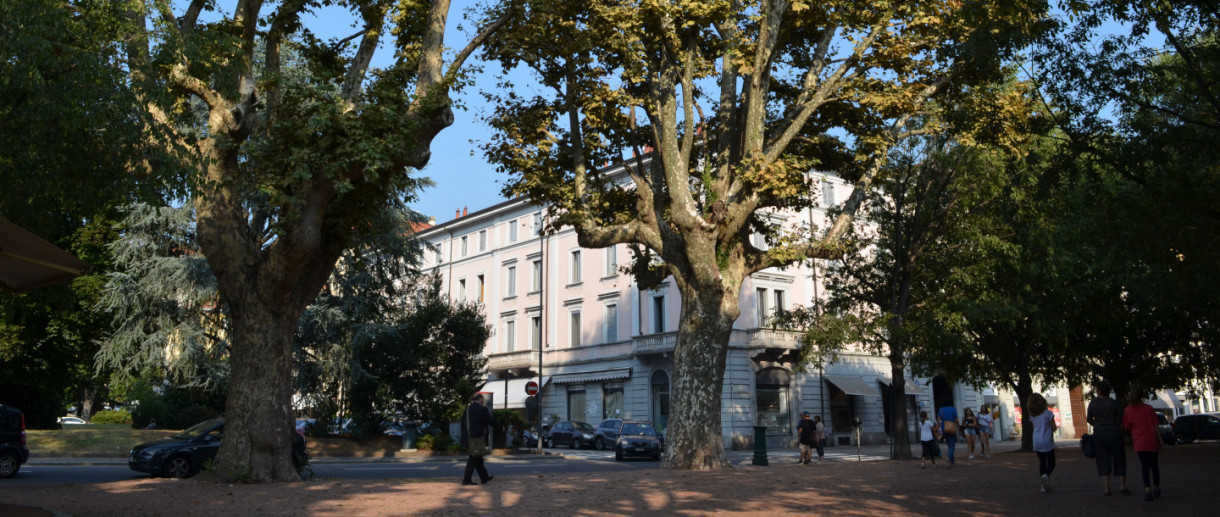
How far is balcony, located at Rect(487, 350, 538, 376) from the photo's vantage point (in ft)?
162

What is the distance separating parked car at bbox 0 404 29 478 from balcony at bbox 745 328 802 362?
29.1 m

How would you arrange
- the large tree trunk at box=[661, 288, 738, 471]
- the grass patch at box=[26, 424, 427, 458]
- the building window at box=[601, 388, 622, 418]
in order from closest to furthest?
the large tree trunk at box=[661, 288, 738, 471], the grass patch at box=[26, 424, 427, 458], the building window at box=[601, 388, 622, 418]

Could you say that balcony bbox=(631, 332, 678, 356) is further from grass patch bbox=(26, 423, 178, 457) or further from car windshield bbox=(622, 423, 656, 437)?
grass patch bbox=(26, 423, 178, 457)

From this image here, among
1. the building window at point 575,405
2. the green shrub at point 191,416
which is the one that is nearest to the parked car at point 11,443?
the green shrub at point 191,416

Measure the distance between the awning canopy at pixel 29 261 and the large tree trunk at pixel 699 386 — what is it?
1080 cm

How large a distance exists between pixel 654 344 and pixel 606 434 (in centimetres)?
500

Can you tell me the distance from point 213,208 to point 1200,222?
15.7 meters

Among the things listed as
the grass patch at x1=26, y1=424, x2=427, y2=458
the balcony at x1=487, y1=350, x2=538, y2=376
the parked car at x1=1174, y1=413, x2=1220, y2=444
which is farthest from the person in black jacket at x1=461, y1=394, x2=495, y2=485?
the parked car at x1=1174, y1=413, x2=1220, y2=444

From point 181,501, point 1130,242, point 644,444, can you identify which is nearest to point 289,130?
point 181,501

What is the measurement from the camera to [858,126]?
19812 mm

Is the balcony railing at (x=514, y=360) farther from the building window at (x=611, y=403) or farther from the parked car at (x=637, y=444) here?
the parked car at (x=637, y=444)

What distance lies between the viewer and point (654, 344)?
41.8m

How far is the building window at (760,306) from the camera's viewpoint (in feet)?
140

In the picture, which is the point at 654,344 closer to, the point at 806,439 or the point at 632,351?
the point at 632,351
